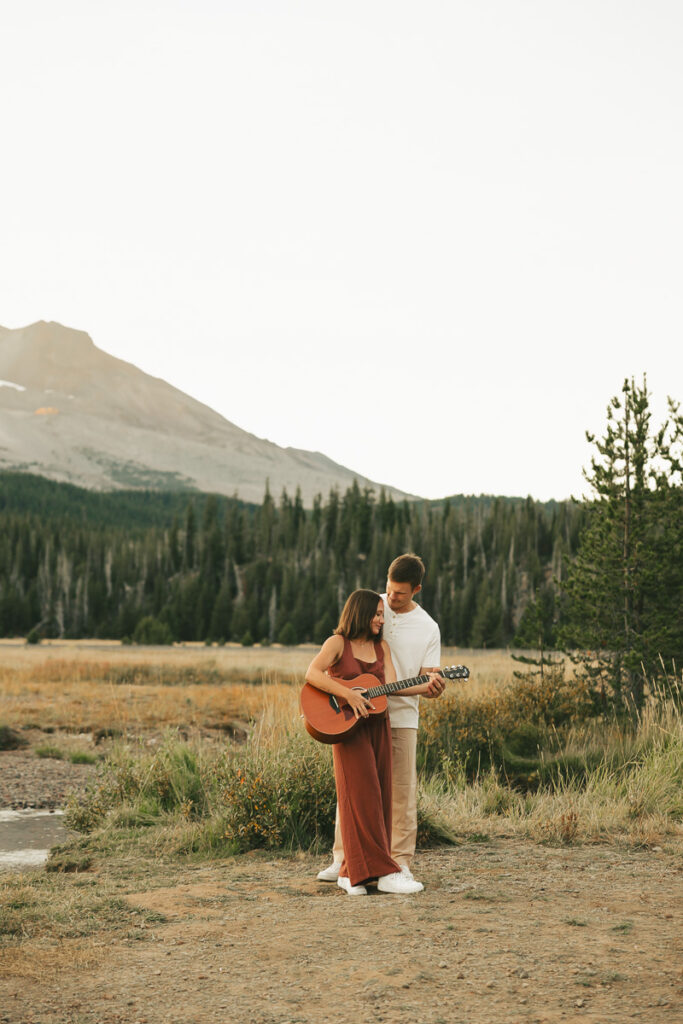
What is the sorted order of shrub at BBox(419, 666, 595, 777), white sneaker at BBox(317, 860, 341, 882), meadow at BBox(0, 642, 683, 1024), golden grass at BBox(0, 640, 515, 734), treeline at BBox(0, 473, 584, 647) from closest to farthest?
1. meadow at BBox(0, 642, 683, 1024)
2. white sneaker at BBox(317, 860, 341, 882)
3. shrub at BBox(419, 666, 595, 777)
4. golden grass at BBox(0, 640, 515, 734)
5. treeline at BBox(0, 473, 584, 647)

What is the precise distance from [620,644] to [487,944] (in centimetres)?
942

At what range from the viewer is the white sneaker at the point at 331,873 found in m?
7.07

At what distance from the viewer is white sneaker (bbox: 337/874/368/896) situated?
6.64 m

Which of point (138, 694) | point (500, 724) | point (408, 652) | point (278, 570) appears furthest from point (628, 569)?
point (278, 570)

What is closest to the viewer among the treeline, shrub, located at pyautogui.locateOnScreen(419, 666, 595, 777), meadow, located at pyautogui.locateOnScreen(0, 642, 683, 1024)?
meadow, located at pyautogui.locateOnScreen(0, 642, 683, 1024)

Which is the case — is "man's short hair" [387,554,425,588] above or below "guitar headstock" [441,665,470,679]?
above

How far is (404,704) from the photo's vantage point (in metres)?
6.98

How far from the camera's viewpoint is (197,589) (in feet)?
302

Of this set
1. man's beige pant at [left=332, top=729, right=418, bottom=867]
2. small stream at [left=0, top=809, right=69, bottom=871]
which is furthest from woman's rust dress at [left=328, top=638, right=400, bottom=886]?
small stream at [left=0, top=809, right=69, bottom=871]

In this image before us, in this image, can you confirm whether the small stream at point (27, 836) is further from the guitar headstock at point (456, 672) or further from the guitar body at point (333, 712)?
the guitar headstock at point (456, 672)

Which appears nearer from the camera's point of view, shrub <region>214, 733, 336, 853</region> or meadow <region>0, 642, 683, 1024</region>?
meadow <region>0, 642, 683, 1024</region>

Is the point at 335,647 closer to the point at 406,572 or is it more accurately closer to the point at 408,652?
the point at 408,652

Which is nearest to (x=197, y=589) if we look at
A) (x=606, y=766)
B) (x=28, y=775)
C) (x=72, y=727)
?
(x=72, y=727)

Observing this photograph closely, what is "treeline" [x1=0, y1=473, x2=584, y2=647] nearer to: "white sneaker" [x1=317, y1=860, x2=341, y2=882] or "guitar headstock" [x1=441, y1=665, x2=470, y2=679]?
"white sneaker" [x1=317, y1=860, x2=341, y2=882]
